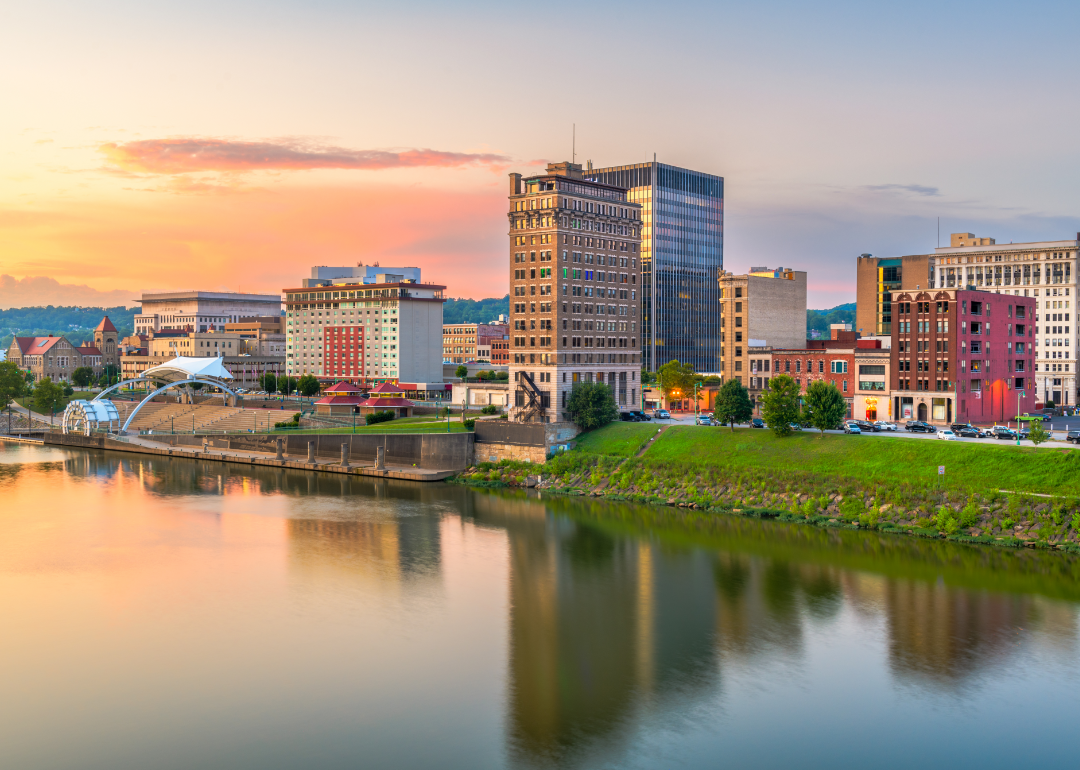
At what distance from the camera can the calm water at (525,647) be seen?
3569 cm

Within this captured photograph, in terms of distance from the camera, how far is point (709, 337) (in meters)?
190

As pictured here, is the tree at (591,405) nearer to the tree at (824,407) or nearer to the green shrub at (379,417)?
the tree at (824,407)

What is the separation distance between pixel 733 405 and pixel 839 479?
16.7 metres

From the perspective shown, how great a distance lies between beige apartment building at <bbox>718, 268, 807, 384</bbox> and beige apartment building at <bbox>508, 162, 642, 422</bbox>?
1738 centimetres

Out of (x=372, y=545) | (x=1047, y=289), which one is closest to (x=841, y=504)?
(x=372, y=545)

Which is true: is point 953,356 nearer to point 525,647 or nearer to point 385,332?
point 525,647

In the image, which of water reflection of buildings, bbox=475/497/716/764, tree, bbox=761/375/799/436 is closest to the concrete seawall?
water reflection of buildings, bbox=475/497/716/764

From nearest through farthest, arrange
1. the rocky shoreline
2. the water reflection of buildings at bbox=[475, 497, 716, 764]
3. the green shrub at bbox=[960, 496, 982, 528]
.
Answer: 1. the water reflection of buildings at bbox=[475, 497, 716, 764]
2. the rocky shoreline
3. the green shrub at bbox=[960, 496, 982, 528]

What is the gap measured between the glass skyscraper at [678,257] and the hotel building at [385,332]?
145ft

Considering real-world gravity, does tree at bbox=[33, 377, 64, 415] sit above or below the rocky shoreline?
above

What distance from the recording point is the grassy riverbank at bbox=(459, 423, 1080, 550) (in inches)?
2589

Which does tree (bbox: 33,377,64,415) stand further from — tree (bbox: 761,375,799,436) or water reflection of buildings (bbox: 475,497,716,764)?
tree (bbox: 761,375,799,436)

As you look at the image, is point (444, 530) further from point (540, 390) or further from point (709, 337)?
point (709, 337)

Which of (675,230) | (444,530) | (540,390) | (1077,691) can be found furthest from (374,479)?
(675,230)
